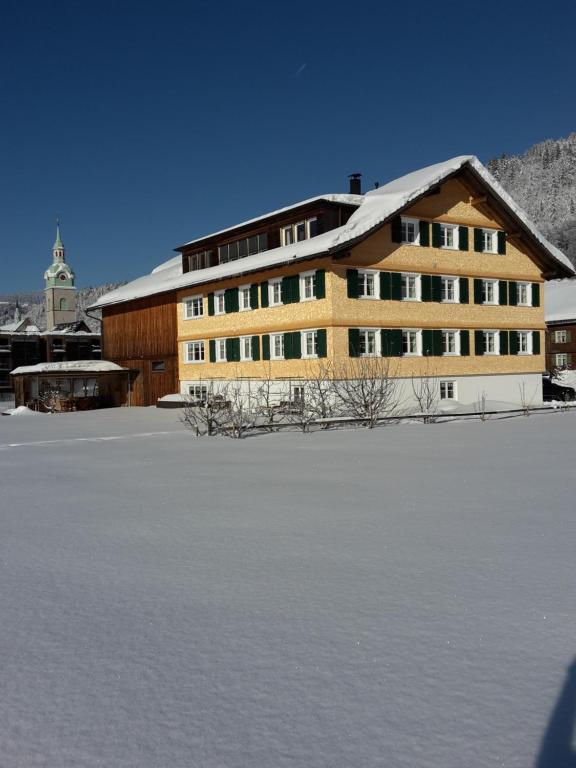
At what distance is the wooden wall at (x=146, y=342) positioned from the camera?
33125 mm

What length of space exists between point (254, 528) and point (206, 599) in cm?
211

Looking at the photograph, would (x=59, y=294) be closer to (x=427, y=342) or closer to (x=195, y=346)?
(x=195, y=346)

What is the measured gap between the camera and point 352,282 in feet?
79.7

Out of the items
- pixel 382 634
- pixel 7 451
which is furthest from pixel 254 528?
pixel 7 451

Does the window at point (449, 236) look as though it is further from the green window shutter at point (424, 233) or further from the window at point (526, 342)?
the window at point (526, 342)

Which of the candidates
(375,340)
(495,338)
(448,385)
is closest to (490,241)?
(495,338)

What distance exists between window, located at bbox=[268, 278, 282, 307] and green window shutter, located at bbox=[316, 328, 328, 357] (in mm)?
2983

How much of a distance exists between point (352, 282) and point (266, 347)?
16.0 ft

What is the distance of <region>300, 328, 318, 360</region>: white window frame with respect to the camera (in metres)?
24.7

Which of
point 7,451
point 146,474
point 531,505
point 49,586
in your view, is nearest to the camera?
point 49,586

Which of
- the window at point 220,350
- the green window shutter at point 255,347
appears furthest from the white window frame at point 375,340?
the window at point 220,350

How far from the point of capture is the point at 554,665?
368cm

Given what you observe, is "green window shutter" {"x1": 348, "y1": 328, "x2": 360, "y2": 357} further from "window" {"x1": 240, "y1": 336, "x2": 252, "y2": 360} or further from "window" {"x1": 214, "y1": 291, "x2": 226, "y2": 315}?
"window" {"x1": 214, "y1": 291, "x2": 226, "y2": 315}

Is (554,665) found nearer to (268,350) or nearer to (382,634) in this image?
(382,634)
